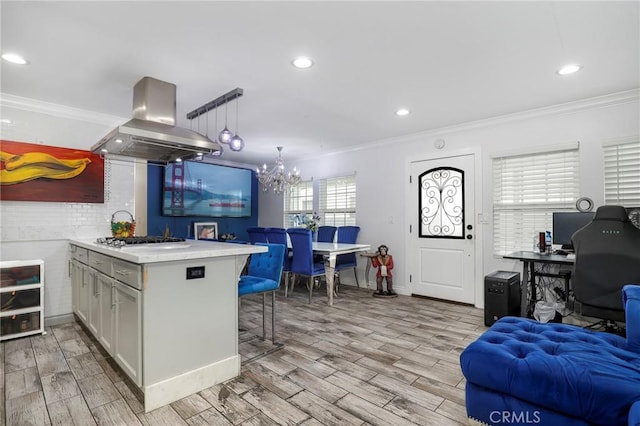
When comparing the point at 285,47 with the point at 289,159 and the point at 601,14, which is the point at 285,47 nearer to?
the point at 601,14

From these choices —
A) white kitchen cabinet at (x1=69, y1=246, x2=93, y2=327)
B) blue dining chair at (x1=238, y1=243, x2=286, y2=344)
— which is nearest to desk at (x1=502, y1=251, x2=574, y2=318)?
blue dining chair at (x1=238, y1=243, x2=286, y2=344)

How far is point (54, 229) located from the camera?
11.6 ft

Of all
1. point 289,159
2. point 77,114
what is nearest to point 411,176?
point 289,159

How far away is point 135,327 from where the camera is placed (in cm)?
196

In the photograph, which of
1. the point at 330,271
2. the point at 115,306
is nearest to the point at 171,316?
the point at 115,306

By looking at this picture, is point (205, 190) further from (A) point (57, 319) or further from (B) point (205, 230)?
(A) point (57, 319)

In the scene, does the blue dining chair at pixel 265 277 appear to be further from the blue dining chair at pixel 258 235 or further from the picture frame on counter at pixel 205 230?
the picture frame on counter at pixel 205 230

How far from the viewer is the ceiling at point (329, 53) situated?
2.00m

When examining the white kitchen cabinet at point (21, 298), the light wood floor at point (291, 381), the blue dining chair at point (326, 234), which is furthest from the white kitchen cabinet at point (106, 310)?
the blue dining chair at point (326, 234)

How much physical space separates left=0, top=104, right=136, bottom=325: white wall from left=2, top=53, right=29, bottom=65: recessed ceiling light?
1045 mm

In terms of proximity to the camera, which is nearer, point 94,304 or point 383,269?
point 94,304

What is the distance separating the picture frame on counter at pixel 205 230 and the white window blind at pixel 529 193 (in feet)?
16.5

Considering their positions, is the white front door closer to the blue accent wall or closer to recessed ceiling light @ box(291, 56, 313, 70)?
recessed ceiling light @ box(291, 56, 313, 70)

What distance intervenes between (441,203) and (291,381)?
3.32 meters
